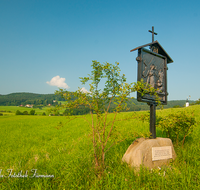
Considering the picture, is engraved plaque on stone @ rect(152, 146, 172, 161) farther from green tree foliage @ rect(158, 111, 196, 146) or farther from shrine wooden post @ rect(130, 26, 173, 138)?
green tree foliage @ rect(158, 111, 196, 146)

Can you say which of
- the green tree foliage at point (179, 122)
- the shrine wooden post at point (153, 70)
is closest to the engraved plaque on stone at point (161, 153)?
the shrine wooden post at point (153, 70)

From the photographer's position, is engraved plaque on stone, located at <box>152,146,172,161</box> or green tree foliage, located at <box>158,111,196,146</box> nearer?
engraved plaque on stone, located at <box>152,146,172,161</box>

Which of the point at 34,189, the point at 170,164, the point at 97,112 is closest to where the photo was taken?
the point at 34,189

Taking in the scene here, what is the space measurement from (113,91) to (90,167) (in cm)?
205

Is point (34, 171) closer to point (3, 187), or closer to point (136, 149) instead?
point (3, 187)

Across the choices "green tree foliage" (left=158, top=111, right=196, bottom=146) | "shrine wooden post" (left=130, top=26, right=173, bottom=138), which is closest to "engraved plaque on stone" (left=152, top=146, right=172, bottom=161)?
"shrine wooden post" (left=130, top=26, right=173, bottom=138)

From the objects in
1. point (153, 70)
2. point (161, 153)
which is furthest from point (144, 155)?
point (153, 70)

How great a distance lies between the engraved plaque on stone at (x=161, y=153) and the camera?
13.0ft

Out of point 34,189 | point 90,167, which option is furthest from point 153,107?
point 34,189

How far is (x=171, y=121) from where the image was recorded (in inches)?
177

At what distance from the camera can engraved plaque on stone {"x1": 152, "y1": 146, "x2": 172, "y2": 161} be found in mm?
3963

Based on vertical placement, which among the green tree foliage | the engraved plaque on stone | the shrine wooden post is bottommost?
→ the engraved plaque on stone

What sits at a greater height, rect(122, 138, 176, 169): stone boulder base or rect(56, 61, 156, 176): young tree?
rect(56, 61, 156, 176): young tree

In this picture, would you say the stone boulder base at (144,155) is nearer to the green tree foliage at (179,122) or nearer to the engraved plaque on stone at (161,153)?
the engraved plaque on stone at (161,153)
